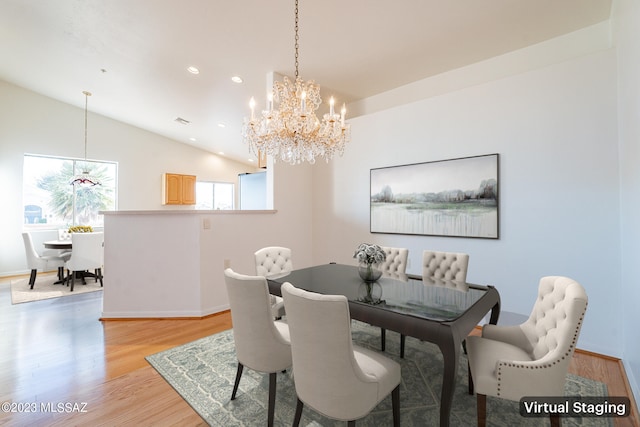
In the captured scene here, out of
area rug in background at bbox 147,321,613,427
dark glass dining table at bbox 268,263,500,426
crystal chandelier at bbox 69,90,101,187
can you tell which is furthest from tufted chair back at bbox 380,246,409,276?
crystal chandelier at bbox 69,90,101,187

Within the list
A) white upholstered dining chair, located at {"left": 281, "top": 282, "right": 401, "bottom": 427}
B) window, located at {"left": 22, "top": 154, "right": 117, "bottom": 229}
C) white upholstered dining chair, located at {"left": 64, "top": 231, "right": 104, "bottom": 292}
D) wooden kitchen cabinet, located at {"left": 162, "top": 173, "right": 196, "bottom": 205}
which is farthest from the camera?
wooden kitchen cabinet, located at {"left": 162, "top": 173, "right": 196, "bottom": 205}

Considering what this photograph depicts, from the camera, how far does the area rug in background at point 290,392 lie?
5.56 ft

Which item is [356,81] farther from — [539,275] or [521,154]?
[539,275]

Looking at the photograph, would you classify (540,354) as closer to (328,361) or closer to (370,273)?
(370,273)

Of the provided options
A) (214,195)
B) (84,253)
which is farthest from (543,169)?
(214,195)

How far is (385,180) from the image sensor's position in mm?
3828

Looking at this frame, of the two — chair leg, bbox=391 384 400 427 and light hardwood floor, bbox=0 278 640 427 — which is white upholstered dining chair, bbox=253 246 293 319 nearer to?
light hardwood floor, bbox=0 278 640 427

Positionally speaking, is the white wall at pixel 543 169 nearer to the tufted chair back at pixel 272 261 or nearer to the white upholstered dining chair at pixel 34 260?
the tufted chair back at pixel 272 261

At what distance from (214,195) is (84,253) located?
4.05 meters

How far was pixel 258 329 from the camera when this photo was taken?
1652 millimetres

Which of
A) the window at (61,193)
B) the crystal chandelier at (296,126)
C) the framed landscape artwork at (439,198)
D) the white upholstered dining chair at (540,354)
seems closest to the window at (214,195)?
the window at (61,193)

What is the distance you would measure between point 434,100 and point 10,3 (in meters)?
5.12

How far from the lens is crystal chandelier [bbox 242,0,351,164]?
2412 mm

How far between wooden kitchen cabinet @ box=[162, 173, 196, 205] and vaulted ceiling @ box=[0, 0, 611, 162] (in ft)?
8.71
